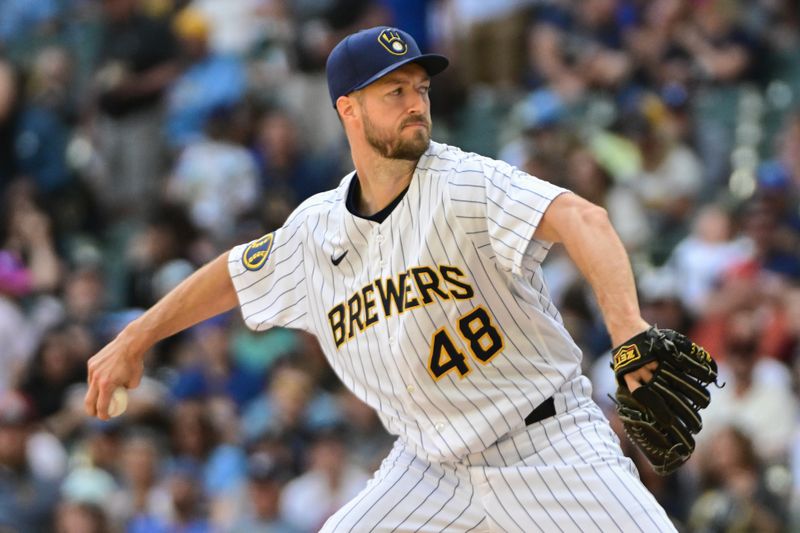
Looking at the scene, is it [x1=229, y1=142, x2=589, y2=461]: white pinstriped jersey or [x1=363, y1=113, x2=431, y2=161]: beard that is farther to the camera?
[x1=363, y1=113, x2=431, y2=161]: beard

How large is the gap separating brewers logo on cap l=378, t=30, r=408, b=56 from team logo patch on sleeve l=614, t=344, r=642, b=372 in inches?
56.6

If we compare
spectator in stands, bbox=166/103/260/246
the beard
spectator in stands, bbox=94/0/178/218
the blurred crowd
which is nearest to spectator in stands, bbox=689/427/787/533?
the blurred crowd

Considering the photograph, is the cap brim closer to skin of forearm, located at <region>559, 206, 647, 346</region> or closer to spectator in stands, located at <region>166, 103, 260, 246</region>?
skin of forearm, located at <region>559, 206, 647, 346</region>

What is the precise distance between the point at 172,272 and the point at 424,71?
6.64 meters

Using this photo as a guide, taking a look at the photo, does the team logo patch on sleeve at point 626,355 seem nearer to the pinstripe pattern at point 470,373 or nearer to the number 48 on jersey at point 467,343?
the pinstripe pattern at point 470,373

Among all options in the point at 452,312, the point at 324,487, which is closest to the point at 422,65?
the point at 452,312

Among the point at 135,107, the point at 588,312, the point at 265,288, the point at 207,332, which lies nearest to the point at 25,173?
the point at 135,107

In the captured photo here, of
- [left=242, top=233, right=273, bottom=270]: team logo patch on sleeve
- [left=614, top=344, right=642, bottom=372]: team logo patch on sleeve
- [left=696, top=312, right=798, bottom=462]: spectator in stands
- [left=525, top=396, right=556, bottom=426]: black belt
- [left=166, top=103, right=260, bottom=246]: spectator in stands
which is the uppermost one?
[left=166, top=103, right=260, bottom=246]: spectator in stands

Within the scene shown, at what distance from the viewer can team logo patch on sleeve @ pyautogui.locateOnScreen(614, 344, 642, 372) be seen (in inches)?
166

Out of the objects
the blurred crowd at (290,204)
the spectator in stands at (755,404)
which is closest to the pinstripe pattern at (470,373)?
the blurred crowd at (290,204)

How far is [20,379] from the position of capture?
1108 cm

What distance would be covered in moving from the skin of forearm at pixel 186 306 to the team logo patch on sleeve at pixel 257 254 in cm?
9

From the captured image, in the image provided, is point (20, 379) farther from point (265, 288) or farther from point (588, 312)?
point (265, 288)

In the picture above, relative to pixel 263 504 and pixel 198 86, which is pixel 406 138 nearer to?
pixel 263 504
